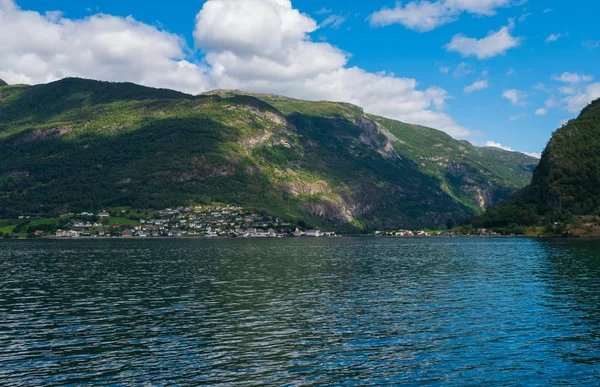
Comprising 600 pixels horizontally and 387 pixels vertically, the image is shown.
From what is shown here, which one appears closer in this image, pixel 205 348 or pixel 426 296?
pixel 205 348

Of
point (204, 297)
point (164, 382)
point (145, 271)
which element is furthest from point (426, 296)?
point (145, 271)

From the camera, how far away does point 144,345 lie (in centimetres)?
4238

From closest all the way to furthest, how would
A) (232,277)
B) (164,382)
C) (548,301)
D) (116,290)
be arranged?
(164,382), (548,301), (116,290), (232,277)

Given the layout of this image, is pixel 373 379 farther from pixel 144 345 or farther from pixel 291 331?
pixel 144 345

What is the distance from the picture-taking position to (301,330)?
157ft

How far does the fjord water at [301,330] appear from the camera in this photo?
113 ft

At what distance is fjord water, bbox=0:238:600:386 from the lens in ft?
113

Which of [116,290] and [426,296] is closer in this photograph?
[426,296]

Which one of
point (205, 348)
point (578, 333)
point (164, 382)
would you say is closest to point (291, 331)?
point (205, 348)

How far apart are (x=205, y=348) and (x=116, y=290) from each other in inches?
1559

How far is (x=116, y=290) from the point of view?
A: 75.1m

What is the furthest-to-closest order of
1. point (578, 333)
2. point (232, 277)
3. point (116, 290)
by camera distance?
point (232, 277) < point (116, 290) < point (578, 333)

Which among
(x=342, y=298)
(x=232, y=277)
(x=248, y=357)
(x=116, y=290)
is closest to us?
(x=248, y=357)

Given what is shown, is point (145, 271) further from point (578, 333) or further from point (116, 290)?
point (578, 333)
